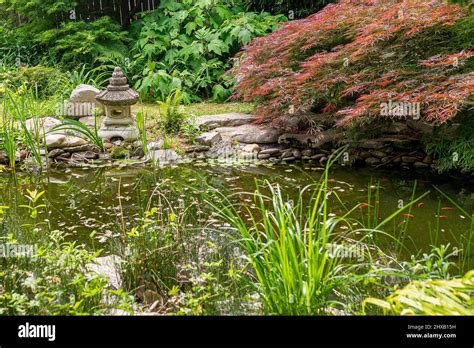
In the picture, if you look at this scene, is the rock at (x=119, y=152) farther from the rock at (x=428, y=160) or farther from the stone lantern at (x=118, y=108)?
the rock at (x=428, y=160)

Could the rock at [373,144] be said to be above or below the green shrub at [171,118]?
below

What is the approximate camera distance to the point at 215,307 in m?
2.93

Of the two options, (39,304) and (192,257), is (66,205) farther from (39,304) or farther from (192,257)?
(39,304)

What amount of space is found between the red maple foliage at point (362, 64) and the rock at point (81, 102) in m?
2.02

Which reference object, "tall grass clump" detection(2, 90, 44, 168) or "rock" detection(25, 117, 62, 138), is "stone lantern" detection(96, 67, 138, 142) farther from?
"tall grass clump" detection(2, 90, 44, 168)

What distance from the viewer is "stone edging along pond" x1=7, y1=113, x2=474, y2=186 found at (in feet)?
22.5

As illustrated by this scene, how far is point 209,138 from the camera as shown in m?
7.46

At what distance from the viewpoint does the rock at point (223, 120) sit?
800 cm

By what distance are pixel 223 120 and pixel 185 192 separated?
2.43 m

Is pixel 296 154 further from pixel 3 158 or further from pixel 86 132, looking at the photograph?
pixel 3 158

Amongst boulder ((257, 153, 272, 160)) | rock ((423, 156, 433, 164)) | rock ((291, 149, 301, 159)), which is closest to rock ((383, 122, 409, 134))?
rock ((423, 156, 433, 164))

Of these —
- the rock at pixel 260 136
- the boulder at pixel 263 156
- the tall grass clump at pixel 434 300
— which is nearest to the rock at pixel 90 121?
the rock at pixel 260 136

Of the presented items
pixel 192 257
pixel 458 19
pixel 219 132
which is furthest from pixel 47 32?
pixel 192 257

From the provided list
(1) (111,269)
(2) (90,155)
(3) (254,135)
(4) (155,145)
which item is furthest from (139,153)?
(1) (111,269)
